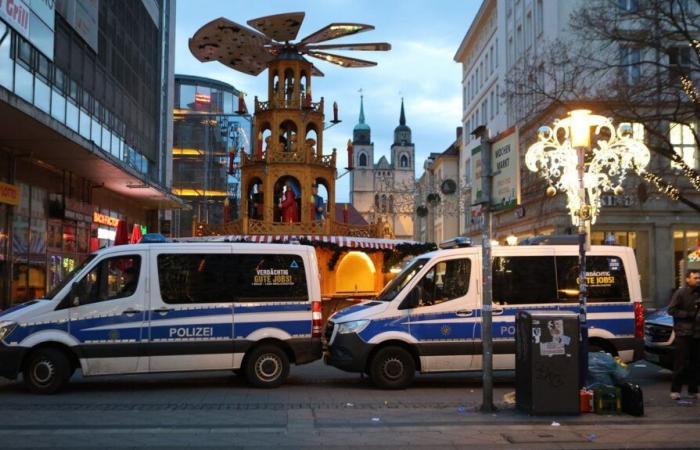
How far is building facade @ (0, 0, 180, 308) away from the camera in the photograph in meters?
20.9

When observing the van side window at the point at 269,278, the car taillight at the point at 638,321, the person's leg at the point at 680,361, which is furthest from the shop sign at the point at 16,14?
the person's leg at the point at 680,361

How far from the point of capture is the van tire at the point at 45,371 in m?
10.9

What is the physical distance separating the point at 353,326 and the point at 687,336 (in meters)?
4.82

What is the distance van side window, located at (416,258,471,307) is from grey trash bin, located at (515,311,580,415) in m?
2.74

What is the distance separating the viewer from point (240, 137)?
66.4 meters

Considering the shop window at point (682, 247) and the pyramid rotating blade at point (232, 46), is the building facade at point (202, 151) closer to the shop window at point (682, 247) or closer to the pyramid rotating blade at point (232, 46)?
the pyramid rotating blade at point (232, 46)

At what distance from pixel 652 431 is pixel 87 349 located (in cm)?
780

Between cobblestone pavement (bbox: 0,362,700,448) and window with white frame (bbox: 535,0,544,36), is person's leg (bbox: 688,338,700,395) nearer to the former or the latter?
cobblestone pavement (bbox: 0,362,700,448)

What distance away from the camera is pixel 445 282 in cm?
1208

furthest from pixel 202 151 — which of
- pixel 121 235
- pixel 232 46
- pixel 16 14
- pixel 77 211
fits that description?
pixel 121 235

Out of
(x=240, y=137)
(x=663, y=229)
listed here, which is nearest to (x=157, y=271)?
(x=663, y=229)

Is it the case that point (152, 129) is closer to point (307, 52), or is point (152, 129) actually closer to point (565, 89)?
point (307, 52)

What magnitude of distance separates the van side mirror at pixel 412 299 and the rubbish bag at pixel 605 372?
113 inches

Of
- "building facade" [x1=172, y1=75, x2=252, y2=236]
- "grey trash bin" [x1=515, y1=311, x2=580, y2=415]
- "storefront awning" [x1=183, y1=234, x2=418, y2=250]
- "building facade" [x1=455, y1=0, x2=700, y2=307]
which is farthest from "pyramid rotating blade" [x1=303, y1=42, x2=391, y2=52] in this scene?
"building facade" [x1=172, y1=75, x2=252, y2=236]
